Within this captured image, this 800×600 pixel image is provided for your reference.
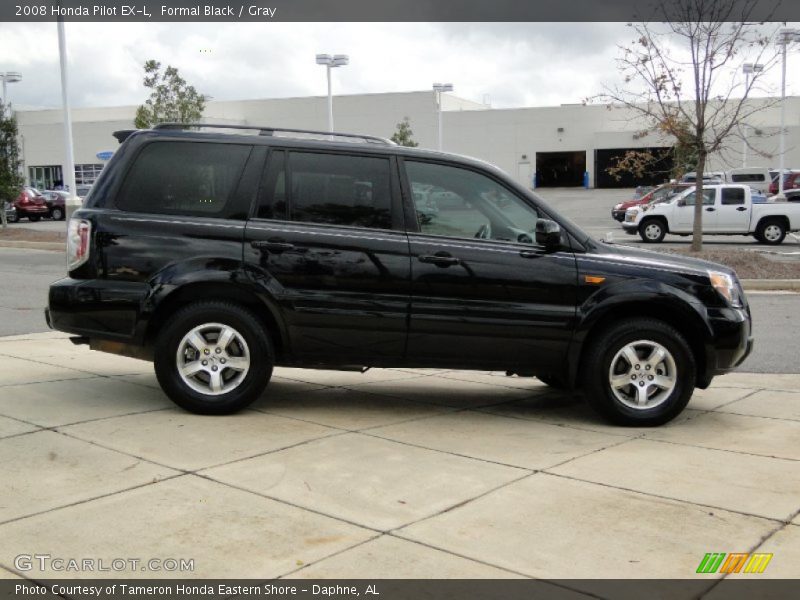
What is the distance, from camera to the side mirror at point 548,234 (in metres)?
6.10

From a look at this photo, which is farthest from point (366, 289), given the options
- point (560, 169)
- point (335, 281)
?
point (560, 169)

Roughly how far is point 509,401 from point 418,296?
151 centimetres

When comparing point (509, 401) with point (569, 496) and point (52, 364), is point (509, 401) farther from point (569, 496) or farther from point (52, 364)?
point (52, 364)

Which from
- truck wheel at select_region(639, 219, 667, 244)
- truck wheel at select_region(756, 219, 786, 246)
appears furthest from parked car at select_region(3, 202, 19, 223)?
truck wheel at select_region(756, 219, 786, 246)

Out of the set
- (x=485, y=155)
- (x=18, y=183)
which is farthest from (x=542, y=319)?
(x=485, y=155)

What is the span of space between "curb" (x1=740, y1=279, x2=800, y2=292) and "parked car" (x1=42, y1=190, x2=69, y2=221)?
3459 centimetres

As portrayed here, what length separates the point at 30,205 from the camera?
40844 mm

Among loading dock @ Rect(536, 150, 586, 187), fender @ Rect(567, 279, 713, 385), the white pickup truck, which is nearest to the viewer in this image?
fender @ Rect(567, 279, 713, 385)

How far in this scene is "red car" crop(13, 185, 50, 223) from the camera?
40.6 m

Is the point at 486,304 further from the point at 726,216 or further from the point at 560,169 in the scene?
the point at 560,169
